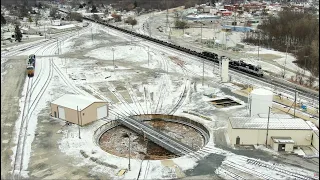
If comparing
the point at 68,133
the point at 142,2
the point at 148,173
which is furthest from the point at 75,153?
the point at 142,2

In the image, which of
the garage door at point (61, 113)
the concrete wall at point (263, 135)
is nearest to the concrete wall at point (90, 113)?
the garage door at point (61, 113)

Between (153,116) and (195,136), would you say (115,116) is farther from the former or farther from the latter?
(195,136)

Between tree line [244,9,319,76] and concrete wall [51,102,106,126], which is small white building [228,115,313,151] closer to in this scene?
concrete wall [51,102,106,126]

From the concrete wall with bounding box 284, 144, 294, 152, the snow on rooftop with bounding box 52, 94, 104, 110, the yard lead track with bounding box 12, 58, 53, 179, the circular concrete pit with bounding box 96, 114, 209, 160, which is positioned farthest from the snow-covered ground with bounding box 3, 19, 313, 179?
the concrete wall with bounding box 284, 144, 294, 152

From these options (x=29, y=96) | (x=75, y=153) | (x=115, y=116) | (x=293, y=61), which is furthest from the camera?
(x=293, y=61)

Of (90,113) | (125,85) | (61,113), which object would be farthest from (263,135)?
(125,85)

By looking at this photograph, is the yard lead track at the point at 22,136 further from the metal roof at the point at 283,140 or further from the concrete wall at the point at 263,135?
the metal roof at the point at 283,140

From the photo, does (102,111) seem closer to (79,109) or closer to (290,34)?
(79,109)
